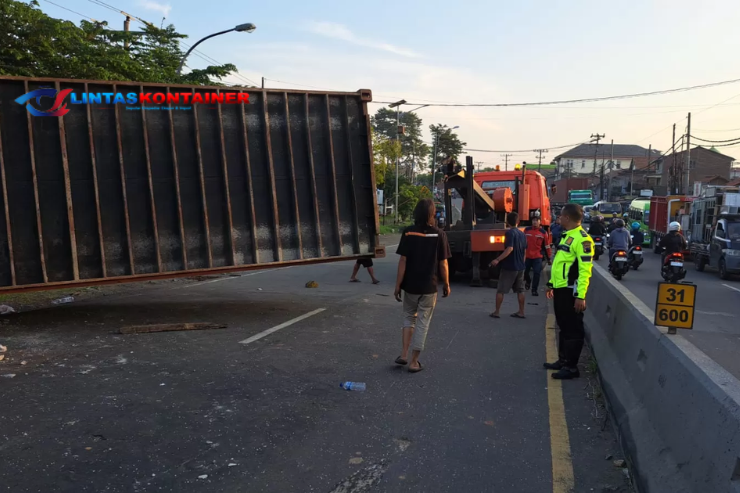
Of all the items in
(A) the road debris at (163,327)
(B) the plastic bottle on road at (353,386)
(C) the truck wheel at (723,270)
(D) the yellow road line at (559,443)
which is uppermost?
(A) the road debris at (163,327)

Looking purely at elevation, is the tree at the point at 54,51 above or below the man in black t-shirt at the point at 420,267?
above

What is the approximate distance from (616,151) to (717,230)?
113792mm

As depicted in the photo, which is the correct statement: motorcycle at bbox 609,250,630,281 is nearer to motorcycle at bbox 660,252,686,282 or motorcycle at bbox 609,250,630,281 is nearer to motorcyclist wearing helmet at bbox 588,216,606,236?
motorcycle at bbox 660,252,686,282

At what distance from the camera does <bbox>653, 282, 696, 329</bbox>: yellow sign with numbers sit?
14.6 feet

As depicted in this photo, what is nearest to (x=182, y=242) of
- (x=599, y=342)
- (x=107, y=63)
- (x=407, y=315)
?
(x=407, y=315)

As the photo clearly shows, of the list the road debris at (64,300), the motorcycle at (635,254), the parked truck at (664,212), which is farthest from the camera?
the parked truck at (664,212)

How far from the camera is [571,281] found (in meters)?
6.05

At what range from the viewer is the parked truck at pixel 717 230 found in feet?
55.5

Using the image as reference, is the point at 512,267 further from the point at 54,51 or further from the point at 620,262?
the point at 54,51

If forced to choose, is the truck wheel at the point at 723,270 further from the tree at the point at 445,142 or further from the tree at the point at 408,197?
the tree at the point at 445,142

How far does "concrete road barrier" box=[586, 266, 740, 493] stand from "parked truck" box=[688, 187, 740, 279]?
45.0 feet

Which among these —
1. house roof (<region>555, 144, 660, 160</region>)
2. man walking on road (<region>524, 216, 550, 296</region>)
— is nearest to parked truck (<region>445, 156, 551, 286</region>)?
man walking on road (<region>524, 216, 550, 296</region>)

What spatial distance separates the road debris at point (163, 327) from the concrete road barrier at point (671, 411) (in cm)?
521

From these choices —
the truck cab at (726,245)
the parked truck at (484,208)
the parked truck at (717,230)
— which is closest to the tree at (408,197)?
the parked truck at (717,230)
